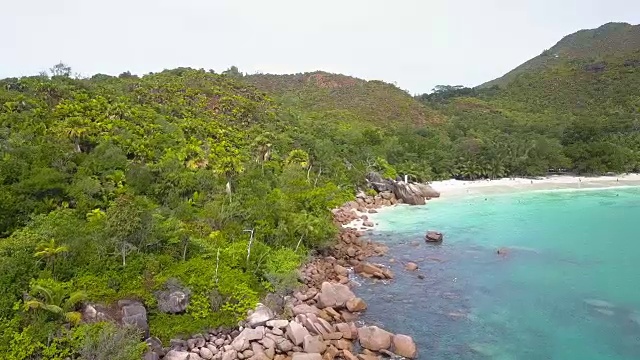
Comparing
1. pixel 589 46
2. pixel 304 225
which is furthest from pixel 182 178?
pixel 589 46

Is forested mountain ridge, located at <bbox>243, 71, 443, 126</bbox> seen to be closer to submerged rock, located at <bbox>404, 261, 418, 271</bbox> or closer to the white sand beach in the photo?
the white sand beach

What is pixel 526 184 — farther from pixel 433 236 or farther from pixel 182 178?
pixel 182 178

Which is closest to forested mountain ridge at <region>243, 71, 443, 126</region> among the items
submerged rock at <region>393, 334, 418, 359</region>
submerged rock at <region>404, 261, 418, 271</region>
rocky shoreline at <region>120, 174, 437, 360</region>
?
submerged rock at <region>404, 261, 418, 271</region>

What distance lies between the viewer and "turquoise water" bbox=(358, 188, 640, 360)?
64.3 ft

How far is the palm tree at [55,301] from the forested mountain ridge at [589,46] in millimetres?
130693

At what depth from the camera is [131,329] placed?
663 inches

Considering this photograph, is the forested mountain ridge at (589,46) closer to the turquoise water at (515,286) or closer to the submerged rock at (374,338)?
the turquoise water at (515,286)

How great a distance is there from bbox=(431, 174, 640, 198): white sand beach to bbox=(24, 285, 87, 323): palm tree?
4602 centimetres

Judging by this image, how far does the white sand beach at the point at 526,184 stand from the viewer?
59.1 m

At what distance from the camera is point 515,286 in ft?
85.2

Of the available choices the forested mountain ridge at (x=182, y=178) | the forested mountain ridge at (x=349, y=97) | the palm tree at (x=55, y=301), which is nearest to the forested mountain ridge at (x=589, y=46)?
the forested mountain ridge at (x=349, y=97)

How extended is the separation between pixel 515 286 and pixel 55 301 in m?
23.5

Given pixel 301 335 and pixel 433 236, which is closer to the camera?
pixel 301 335

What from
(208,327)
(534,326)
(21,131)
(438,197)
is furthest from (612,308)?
(21,131)
